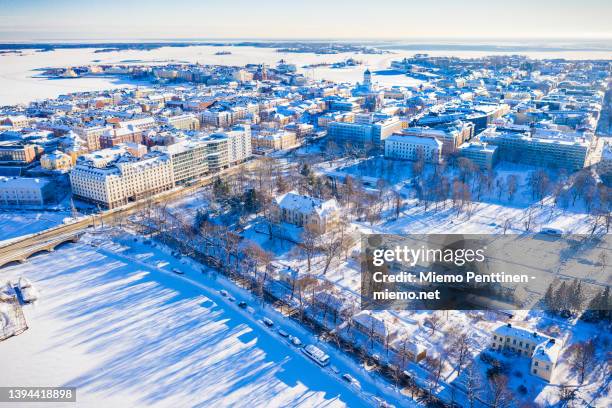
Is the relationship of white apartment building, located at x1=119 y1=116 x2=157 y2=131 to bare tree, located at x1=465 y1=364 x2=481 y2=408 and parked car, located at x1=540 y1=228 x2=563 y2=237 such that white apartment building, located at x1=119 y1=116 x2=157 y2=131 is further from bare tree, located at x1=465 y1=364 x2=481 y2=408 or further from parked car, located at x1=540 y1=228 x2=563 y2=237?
bare tree, located at x1=465 y1=364 x2=481 y2=408

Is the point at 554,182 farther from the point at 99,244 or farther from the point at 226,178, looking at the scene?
the point at 99,244

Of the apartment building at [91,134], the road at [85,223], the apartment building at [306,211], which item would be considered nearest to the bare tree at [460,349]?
the apartment building at [306,211]

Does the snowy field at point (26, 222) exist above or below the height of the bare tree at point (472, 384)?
above

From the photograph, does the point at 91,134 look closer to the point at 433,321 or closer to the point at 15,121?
the point at 15,121

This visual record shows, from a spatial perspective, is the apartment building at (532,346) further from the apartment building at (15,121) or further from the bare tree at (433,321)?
the apartment building at (15,121)

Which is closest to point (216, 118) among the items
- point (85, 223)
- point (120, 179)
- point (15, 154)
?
point (15, 154)

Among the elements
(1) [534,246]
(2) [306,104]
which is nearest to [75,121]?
(2) [306,104]
